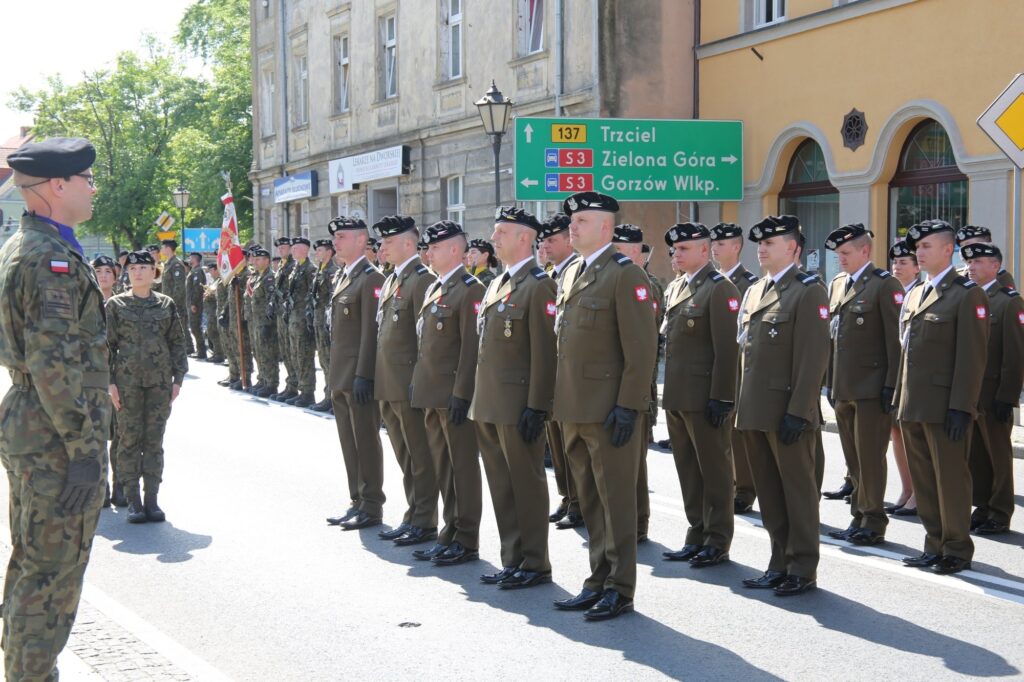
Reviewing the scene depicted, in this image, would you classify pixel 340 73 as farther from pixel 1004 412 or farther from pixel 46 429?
pixel 46 429

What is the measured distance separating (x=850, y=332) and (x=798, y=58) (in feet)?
39.0

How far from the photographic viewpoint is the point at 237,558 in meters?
8.07

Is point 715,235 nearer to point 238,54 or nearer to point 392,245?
point 392,245

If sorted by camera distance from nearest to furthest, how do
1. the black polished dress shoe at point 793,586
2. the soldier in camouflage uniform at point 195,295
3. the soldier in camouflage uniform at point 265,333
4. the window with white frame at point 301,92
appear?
the black polished dress shoe at point 793,586, the soldier in camouflage uniform at point 265,333, the soldier in camouflage uniform at point 195,295, the window with white frame at point 301,92

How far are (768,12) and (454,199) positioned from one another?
904cm

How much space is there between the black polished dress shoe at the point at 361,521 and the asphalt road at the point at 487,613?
0.47 feet

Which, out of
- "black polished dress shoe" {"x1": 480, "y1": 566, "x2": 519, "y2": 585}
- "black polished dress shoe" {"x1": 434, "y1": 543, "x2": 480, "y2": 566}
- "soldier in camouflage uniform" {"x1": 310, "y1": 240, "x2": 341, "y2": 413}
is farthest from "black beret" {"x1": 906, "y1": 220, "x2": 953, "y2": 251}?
"soldier in camouflage uniform" {"x1": 310, "y1": 240, "x2": 341, "y2": 413}

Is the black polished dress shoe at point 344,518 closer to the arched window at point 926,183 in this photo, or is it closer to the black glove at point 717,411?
the black glove at point 717,411

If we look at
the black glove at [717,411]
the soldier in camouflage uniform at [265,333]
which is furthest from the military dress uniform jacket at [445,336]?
the soldier in camouflage uniform at [265,333]

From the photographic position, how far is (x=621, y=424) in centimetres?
647

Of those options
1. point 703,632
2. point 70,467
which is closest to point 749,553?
point 703,632

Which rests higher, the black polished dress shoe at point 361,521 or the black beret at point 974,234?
the black beret at point 974,234

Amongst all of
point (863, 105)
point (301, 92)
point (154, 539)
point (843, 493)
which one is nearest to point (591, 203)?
point (154, 539)

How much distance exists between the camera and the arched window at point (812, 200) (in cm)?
1956
